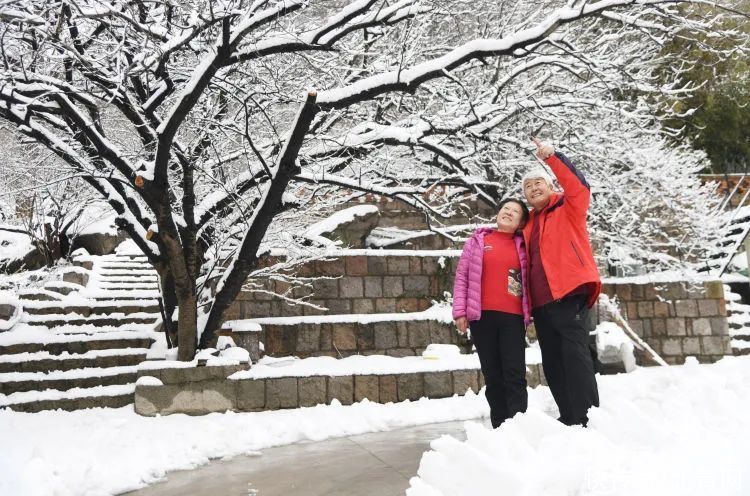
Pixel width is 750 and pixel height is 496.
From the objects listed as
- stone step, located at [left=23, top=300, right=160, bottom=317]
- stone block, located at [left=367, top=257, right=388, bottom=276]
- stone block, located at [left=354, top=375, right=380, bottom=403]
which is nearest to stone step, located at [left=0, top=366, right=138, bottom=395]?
stone step, located at [left=23, top=300, right=160, bottom=317]

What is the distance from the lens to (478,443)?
2332 millimetres

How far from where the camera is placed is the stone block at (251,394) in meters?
5.79

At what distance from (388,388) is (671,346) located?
6605 millimetres

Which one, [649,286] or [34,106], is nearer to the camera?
[34,106]

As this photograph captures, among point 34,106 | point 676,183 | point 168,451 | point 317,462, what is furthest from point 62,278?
point 676,183

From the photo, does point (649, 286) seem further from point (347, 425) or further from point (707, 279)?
point (347, 425)

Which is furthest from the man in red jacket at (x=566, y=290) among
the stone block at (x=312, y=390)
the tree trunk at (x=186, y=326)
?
the tree trunk at (x=186, y=326)

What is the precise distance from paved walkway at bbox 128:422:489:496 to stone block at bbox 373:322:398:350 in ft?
12.3

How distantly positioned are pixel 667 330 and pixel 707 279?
3.98 ft

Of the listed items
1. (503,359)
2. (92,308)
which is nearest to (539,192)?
(503,359)

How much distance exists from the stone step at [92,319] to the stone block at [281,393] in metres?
3.26

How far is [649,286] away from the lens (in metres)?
10.4

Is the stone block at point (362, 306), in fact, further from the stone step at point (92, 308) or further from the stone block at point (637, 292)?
the stone block at point (637, 292)

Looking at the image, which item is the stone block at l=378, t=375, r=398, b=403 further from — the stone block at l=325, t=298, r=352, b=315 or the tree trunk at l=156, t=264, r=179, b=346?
the stone block at l=325, t=298, r=352, b=315
